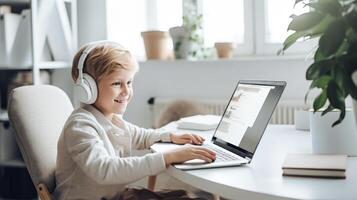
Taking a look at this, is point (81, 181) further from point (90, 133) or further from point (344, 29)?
point (344, 29)

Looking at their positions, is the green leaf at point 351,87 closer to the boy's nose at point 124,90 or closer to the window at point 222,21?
the boy's nose at point 124,90

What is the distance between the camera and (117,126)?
1544mm

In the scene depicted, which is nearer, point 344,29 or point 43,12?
point 344,29

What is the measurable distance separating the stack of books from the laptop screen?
0.14m

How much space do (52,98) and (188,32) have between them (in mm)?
1328

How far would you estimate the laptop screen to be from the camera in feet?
4.14

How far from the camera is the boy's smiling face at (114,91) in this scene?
1424mm

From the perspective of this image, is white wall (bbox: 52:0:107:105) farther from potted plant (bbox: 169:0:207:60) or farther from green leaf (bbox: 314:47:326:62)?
green leaf (bbox: 314:47:326:62)

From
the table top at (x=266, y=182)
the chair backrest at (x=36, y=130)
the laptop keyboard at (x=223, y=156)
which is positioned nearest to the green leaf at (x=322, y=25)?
the table top at (x=266, y=182)

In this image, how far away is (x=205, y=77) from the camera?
2.86 meters

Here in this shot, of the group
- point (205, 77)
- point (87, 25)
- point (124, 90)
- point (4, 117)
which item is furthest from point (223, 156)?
point (87, 25)

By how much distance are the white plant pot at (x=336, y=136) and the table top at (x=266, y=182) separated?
0.14 feet

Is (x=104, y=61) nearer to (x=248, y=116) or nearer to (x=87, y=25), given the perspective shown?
(x=248, y=116)

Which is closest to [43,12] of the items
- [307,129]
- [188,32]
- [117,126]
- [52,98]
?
[188,32]
